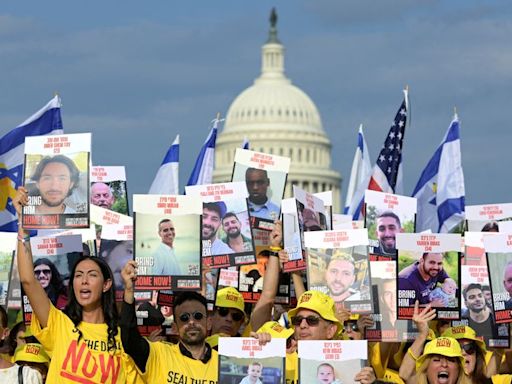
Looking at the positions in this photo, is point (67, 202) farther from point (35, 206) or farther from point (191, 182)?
point (191, 182)

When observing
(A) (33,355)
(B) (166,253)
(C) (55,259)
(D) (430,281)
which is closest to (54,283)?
(C) (55,259)

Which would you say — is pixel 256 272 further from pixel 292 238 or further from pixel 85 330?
pixel 85 330

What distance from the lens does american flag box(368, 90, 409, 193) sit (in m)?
19.0

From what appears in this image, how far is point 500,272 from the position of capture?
36.0 feet

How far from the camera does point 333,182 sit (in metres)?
167

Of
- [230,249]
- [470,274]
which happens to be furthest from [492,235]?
[230,249]

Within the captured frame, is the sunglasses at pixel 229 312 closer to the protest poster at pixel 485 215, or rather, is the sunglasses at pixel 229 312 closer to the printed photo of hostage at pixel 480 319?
the printed photo of hostage at pixel 480 319

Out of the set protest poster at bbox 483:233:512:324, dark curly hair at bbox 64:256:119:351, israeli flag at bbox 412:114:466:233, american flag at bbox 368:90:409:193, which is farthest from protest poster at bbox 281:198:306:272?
israeli flag at bbox 412:114:466:233

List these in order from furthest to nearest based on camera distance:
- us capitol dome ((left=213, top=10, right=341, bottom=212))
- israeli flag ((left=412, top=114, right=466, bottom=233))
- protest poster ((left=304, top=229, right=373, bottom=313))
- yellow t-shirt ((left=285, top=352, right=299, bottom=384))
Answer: us capitol dome ((left=213, top=10, right=341, bottom=212)) → israeli flag ((left=412, top=114, right=466, bottom=233)) → protest poster ((left=304, top=229, right=373, bottom=313)) → yellow t-shirt ((left=285, top=352, right=299, bottom=384))

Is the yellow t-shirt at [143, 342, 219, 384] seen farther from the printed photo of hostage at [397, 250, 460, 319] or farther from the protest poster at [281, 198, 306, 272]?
the protest poster at [281, 198, 306, 272]

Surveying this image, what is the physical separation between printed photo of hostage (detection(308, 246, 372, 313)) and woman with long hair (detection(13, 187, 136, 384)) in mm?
2224

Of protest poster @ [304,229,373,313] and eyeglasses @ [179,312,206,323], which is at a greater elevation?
protest poster @ [304,229,373,313]

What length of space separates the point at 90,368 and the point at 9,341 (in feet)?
7.27

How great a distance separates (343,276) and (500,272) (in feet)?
3.67
